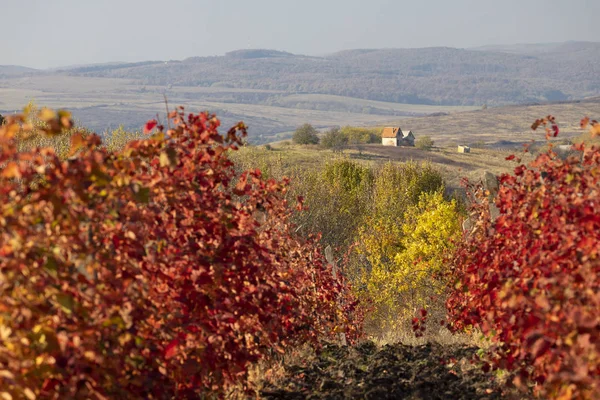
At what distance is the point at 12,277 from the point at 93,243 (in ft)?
1.82

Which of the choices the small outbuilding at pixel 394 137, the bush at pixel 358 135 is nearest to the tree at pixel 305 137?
the bush at pixel 358 135

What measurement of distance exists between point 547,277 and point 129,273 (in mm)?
2295

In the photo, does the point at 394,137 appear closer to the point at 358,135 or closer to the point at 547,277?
the point at 358,135

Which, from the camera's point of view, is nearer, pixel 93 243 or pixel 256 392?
pixel 93 243

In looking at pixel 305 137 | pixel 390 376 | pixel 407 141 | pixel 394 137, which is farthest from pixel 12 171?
pixel 407 141

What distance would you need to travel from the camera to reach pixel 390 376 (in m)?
6.34

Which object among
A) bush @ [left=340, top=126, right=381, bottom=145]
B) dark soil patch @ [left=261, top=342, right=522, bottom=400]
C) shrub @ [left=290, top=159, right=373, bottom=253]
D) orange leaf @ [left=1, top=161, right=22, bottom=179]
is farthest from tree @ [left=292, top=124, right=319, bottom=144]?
orange leaf @ [left=1, top=161, right=22, bottom=179]

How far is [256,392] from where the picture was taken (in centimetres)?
573

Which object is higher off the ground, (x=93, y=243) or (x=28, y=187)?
(x=28, y=187)

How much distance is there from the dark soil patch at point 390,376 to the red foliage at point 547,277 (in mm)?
474

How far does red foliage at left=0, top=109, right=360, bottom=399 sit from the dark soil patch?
0.82m

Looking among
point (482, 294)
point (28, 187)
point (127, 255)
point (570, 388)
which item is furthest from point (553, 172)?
point (28, 187)

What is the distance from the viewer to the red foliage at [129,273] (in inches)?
129

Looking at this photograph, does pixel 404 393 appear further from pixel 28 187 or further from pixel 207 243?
pixel 28 187
